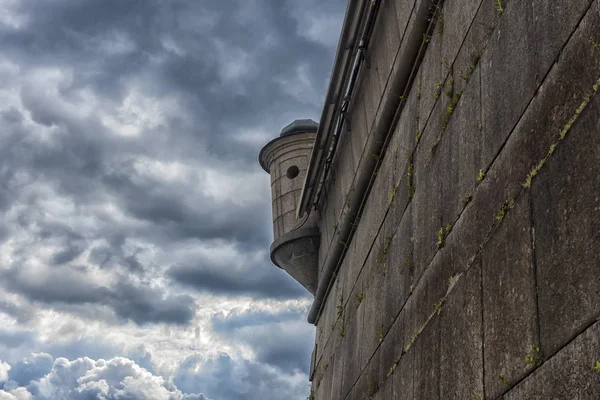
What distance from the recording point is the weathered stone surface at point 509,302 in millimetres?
2902

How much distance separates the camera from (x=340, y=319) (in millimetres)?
8758

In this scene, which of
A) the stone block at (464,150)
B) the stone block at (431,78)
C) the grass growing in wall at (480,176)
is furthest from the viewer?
the stone block at (431,78)

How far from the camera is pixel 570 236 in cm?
263

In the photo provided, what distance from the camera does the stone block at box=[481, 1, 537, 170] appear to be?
3.29 meters

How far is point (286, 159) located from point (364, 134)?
22.0 ft

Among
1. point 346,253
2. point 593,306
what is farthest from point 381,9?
point 593,306

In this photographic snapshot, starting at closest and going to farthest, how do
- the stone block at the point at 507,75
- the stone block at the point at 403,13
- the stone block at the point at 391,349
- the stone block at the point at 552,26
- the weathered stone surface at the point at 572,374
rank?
the weathered stone surface at the point at 572,374 → the stone block at the point at 552,26 → the stone block at the point at 507,75 → the stone block at the point at 391,349 → the stone block at the point at 403,13

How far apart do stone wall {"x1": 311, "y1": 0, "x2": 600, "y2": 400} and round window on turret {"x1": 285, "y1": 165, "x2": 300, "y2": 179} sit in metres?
7.71

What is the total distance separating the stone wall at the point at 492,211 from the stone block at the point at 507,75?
11 millimetres

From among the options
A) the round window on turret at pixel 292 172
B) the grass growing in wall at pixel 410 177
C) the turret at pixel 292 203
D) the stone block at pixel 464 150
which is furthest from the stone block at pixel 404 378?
the round window on turret at pixel 292 172

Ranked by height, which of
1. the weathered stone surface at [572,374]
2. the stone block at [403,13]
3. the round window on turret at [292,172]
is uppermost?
the round window on turret at [292,172]

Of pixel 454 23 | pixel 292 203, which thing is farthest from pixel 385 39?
pixel 292 203

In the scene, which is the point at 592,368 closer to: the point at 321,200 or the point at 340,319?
A: the point at 340,319

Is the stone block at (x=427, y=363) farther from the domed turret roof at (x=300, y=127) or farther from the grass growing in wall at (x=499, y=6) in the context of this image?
the domed turret roof at (x=300, y=127)
